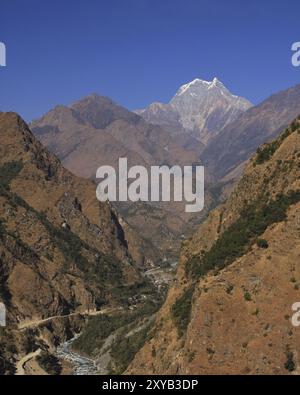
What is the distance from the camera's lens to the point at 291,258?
7106cm

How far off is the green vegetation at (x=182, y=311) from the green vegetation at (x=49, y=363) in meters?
39.9

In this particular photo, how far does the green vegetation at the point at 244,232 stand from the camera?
8102 centimetres

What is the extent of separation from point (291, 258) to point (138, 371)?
1098 inches

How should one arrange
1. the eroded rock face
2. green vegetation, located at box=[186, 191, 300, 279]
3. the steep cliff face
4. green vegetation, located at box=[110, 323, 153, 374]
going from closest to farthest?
1. the steep cliff face
2. green vegetation, located at box=[186, 191, 300, 279]
3. green vegetation, located at box=[110, 323, 153, 374]
4. the eroded rock face

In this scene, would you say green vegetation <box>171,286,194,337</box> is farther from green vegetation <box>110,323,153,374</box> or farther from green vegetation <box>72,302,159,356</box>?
green vegetation <box>72,302,159,356</box>

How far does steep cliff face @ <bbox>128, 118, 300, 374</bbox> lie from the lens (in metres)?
65.8

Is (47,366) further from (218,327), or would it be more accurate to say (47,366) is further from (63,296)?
(218,327)

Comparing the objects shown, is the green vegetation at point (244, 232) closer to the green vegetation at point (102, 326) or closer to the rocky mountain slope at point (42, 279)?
the green vegetation at point (102, 326)

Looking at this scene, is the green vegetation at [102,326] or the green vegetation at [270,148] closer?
the green vegetation at [270,148]

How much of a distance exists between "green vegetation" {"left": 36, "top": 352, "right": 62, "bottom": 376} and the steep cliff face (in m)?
35.9

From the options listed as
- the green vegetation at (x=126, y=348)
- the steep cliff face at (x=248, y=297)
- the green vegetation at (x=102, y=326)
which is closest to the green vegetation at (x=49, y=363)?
the green vegetation at (x=102, y=326)

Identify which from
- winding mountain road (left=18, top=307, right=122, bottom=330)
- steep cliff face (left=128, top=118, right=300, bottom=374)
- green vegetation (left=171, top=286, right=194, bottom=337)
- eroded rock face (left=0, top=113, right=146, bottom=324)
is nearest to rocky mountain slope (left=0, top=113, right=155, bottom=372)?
eroded rock face (left=0, top=113, right=146, bottom=324)
